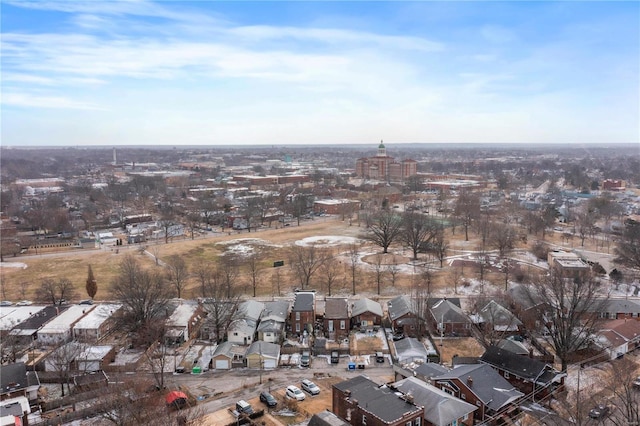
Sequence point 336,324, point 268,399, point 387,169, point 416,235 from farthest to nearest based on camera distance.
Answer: point 387,169, point 416,235, point 336,324, point 268,399

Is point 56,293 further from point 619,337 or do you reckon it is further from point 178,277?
point 619,337

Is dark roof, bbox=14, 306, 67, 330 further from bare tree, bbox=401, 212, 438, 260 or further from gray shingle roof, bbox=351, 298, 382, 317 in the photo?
bare tree, bbox=401, 212, 438, 260

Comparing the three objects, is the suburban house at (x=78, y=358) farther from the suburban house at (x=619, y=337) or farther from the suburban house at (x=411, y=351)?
the suburban house at (x=619, y=337)

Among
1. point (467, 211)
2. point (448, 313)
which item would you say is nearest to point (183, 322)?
point (448, 313)

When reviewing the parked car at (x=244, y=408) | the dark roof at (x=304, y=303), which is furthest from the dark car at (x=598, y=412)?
the dark roof at (x=304, y=303)

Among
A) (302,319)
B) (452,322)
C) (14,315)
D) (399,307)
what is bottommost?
(14,315)

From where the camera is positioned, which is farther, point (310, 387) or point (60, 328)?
point (60, 328)

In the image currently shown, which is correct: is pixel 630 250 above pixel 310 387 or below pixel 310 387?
above
